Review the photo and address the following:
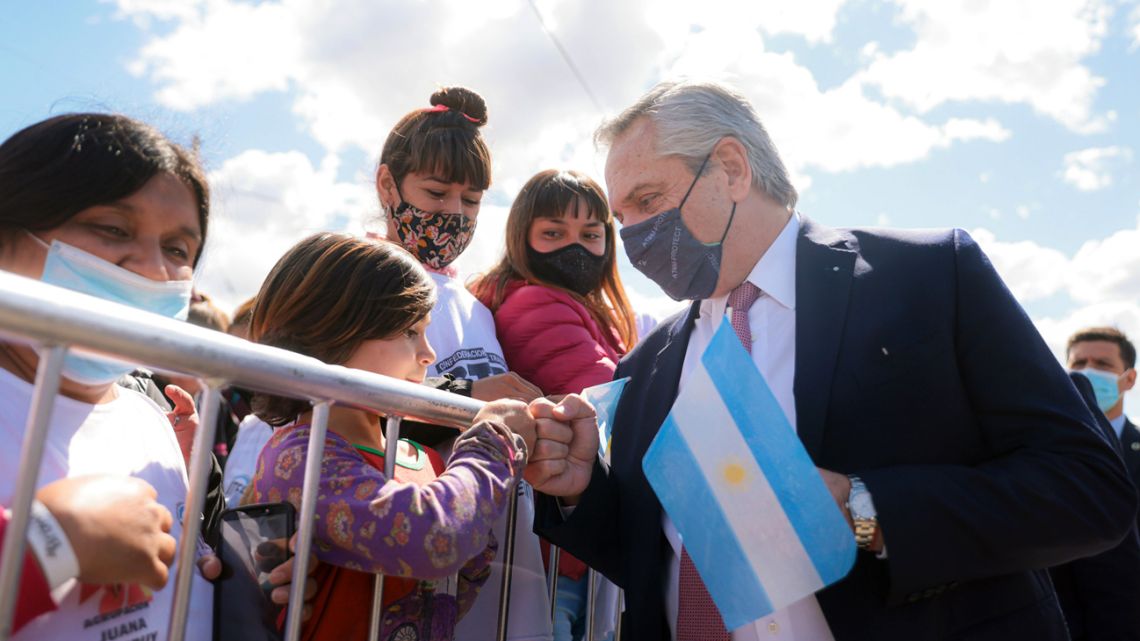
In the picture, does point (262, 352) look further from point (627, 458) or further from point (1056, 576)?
point (1056, 576)

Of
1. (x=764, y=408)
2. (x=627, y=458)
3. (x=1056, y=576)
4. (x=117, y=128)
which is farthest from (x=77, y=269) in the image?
(x=1056, y=576)

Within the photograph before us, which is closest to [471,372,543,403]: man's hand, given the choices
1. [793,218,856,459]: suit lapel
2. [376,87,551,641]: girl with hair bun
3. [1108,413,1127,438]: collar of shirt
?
[376,87,551,641]: girl with hair bun

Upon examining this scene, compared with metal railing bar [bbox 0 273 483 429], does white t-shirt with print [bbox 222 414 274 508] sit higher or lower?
higher

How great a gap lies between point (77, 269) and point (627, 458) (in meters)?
1.45

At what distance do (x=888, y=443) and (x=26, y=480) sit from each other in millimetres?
1626

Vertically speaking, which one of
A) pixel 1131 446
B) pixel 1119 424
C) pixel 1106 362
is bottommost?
pixel 1131 446

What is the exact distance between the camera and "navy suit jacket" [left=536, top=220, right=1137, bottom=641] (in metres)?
1.81

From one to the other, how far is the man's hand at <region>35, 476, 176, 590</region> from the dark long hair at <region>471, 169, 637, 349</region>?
2211 millimetres

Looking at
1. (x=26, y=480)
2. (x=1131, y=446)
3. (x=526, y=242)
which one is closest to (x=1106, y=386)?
(x=1131, y=446)

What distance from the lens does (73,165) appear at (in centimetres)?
157

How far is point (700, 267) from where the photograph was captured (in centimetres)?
253

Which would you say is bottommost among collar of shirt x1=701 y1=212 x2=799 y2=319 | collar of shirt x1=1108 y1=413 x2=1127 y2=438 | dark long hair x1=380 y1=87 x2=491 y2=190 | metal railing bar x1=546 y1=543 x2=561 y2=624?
metal railing bar x1=546 y1=543 x2=561 y2=624

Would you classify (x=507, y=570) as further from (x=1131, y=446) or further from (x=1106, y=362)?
(x=1106, y=362)

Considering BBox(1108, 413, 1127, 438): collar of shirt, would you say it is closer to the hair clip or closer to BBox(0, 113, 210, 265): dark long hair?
the hair clip
